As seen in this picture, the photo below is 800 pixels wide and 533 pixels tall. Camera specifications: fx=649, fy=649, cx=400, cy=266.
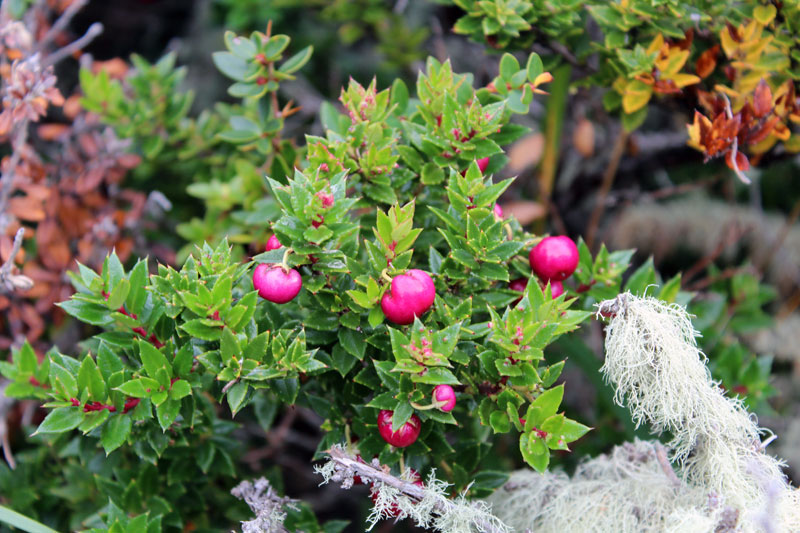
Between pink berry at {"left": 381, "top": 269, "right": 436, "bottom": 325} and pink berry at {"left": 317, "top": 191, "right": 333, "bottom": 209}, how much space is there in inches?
5.8

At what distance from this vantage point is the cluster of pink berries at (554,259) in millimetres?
1124

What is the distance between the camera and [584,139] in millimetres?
2119

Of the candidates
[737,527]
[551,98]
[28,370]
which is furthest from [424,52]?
[737,527]

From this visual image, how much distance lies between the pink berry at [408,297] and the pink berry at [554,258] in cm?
26

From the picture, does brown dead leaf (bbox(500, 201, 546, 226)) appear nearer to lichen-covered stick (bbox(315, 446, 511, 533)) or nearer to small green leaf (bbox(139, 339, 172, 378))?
lichen-covered stick (bbox(315, 446, 511, 533))

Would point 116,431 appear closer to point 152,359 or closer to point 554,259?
point 152,359

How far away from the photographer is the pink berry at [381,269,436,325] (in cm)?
95

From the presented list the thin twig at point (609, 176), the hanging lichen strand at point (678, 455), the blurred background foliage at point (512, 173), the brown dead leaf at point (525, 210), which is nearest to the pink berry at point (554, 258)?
the hanging lichen strand at point (678, 455)

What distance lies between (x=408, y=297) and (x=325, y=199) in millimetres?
191

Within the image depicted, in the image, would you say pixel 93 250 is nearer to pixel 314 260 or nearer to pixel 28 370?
pixel 28 370

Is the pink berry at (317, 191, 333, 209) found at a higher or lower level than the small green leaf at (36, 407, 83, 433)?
higher

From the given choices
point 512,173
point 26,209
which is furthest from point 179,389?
point 512,173

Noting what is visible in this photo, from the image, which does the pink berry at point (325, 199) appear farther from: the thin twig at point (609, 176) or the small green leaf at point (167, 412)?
the thin twig at point (609, 176)

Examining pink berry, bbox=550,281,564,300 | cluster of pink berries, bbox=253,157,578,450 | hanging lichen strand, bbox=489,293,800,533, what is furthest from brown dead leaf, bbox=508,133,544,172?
cluster of pink berries, bbox=253,157,578,450
